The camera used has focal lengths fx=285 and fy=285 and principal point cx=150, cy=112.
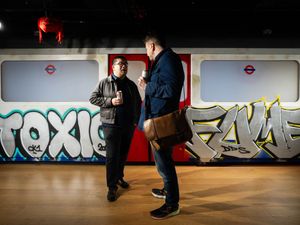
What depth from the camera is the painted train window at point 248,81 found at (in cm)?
543

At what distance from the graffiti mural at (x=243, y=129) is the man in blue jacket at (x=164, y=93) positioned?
99.3 inches

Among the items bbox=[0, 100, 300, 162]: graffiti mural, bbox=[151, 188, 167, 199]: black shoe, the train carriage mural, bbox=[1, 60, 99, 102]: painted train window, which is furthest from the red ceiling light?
bbox=[151, 188, 167, 199]: black shoe

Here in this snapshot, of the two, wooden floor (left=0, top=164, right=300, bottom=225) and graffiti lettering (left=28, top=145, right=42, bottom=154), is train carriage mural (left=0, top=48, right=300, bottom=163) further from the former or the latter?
wooden floor (left=0, top=164, right=300, bottom=225)

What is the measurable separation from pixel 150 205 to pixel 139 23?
3.28 metres

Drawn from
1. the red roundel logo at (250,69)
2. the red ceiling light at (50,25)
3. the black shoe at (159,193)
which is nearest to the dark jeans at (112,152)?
the black shoe at (159,193)

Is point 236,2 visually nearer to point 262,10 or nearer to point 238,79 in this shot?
point 262,10

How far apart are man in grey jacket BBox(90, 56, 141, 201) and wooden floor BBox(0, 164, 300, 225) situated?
0.40 metres

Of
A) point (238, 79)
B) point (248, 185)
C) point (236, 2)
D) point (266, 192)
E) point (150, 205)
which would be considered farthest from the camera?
point (238, 79)

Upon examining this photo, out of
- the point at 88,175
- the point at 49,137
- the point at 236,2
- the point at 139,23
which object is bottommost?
the point at 88,175

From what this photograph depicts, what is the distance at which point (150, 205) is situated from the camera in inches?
133

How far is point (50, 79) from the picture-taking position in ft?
18.0

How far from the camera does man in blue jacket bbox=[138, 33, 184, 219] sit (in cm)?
278

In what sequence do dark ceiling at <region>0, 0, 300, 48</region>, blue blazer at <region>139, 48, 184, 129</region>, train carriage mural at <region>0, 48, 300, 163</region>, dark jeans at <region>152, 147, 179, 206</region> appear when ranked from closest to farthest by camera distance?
blue blazer at <region>139, 48, 184, 129</region> → dark jeans at <region>152, 147, 179, 206</region> → dark ceiling at <region>0, 0, 300, 48</region> → train carriage mural at <region>0, 48, 300, 163</region>

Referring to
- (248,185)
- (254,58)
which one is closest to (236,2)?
(254,58)
